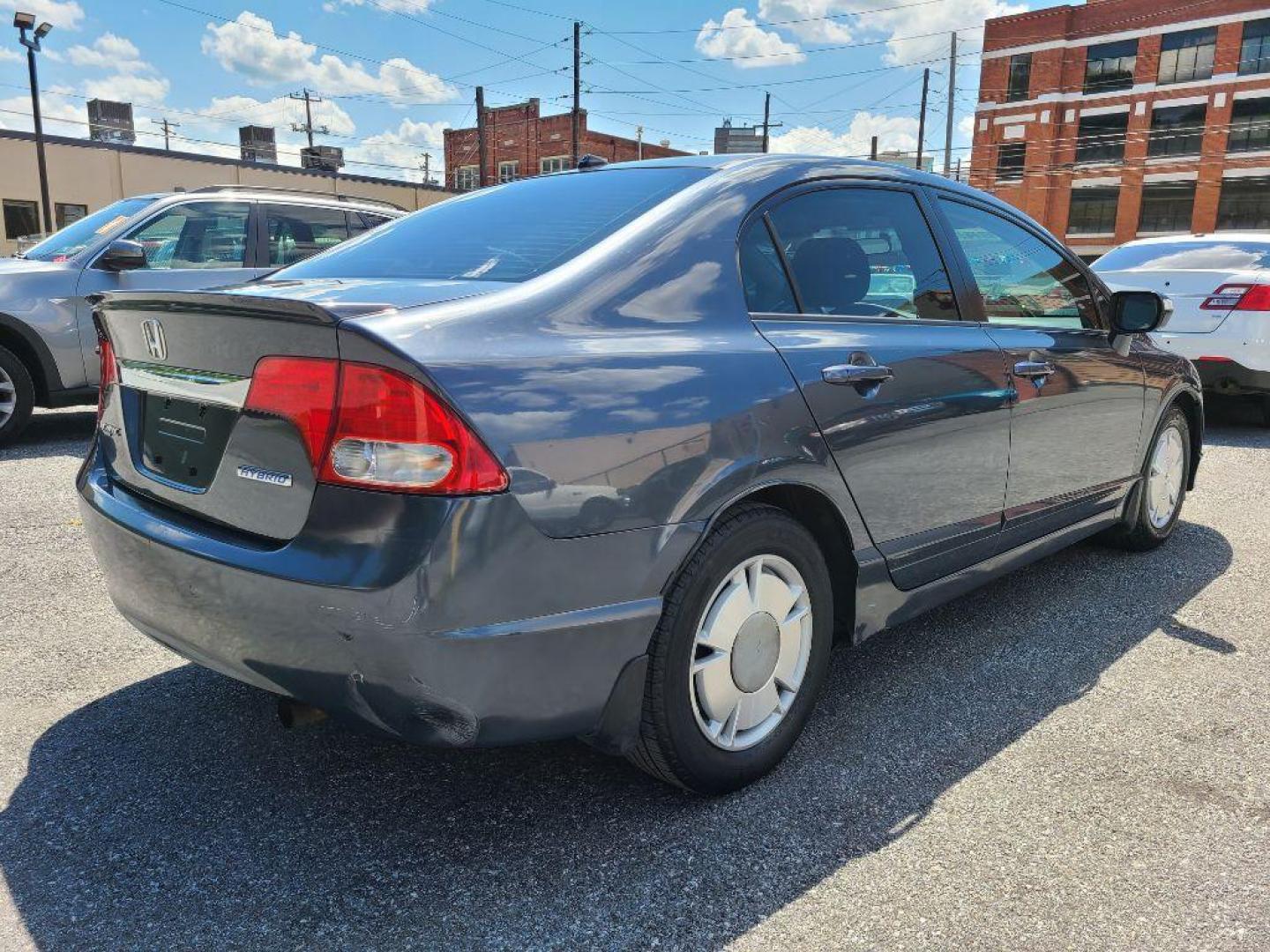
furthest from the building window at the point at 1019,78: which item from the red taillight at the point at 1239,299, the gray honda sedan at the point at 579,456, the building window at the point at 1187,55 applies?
the gray honda sedan at the point at 579,456

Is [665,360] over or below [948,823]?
over

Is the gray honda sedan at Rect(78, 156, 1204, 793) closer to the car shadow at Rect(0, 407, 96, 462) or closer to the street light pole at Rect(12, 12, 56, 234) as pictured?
the car shadow at Rect(0, 407, 96, 462)

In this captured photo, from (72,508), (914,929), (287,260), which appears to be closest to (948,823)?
(914,929)

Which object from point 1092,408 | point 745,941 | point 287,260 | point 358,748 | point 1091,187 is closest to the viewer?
point 745,941

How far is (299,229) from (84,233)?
1.51 meters

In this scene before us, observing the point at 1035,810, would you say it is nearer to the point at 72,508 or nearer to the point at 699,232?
the point at 699,232

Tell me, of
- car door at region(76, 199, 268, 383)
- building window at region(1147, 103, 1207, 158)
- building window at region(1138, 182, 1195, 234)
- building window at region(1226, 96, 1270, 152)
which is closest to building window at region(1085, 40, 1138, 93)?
building window at region(1147, 103, 1207, 158)

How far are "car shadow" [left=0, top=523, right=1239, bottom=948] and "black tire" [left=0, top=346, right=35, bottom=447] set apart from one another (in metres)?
4.48

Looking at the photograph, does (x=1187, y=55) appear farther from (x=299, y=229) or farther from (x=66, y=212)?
(x=299, y=229)

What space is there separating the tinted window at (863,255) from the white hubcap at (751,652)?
787mm

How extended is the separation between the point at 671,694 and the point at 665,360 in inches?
30.0

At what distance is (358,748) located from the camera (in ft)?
8.45

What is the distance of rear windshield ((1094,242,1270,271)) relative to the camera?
7.75 metres

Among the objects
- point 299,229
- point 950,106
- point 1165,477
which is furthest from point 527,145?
point 1165,477
